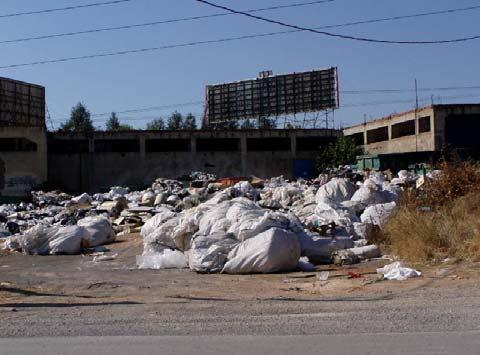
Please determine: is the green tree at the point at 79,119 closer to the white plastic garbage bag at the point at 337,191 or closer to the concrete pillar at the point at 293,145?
the concrete pillar at the point at 293,145

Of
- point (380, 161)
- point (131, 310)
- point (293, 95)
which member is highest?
point (293, 95)

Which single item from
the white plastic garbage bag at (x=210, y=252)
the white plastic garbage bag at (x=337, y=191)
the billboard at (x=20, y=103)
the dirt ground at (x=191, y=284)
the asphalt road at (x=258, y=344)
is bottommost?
the dirt ground at (x=191, y=284)

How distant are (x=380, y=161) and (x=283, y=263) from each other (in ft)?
72.8

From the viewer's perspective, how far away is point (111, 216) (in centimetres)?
2125

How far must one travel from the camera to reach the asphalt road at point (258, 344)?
5566mm

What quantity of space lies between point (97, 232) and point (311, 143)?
39.1 m

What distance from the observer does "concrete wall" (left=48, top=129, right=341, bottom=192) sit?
5153cm

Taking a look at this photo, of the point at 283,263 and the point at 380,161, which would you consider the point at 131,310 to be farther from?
Answer: the point at 380,161

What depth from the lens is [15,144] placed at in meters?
50.1

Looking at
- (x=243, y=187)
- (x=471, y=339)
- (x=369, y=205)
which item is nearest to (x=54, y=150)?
(x=243, y=187)

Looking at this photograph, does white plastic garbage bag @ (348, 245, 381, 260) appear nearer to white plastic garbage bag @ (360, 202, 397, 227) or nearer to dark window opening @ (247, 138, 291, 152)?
white plastic garbage bag @ (360, 202, 397, 227)

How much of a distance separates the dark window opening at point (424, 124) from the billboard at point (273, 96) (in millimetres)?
22736

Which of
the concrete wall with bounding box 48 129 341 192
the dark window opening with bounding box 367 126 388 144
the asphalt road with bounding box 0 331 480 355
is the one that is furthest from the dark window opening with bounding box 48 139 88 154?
the asphalt road with bounding box 0 331 480 355

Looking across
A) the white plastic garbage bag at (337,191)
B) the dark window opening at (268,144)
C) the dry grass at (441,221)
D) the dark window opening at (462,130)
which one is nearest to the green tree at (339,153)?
the dark window opening at (268,144)
